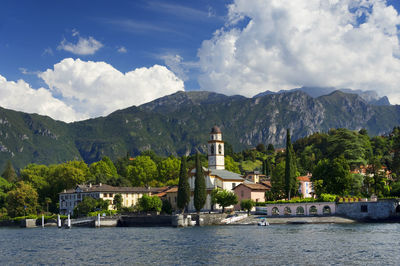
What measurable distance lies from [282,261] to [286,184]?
51347 millimetres

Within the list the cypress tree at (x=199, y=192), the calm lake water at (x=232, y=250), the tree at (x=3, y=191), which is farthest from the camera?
the tree at (x=3, y=191)

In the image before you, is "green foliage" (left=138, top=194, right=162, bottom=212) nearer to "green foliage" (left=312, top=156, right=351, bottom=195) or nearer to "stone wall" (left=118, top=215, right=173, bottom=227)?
"stone wall" (left=118, top=215, right=173, bottom=227)

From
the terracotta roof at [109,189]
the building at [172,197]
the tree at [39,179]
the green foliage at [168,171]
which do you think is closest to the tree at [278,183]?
the building at [172,197]

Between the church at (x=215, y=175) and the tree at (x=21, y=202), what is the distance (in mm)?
38565

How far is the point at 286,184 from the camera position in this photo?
283ft

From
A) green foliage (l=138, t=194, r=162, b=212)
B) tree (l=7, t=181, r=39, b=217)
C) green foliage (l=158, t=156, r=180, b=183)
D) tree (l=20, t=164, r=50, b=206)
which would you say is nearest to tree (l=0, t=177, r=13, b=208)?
tree (l=20, t=164, r=50, b=206)

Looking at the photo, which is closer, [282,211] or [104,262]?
[104,262]

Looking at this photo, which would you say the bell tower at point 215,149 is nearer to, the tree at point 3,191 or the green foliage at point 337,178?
the green foliage at point 337,178

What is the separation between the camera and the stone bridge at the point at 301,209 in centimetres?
7731

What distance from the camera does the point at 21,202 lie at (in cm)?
10994

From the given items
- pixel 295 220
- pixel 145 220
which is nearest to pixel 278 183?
pixel 295 220

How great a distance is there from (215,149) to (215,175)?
7.14 metres

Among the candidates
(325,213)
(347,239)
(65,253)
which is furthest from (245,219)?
(65,253)

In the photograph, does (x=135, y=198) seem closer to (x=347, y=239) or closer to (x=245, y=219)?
(x=245, y=219)
